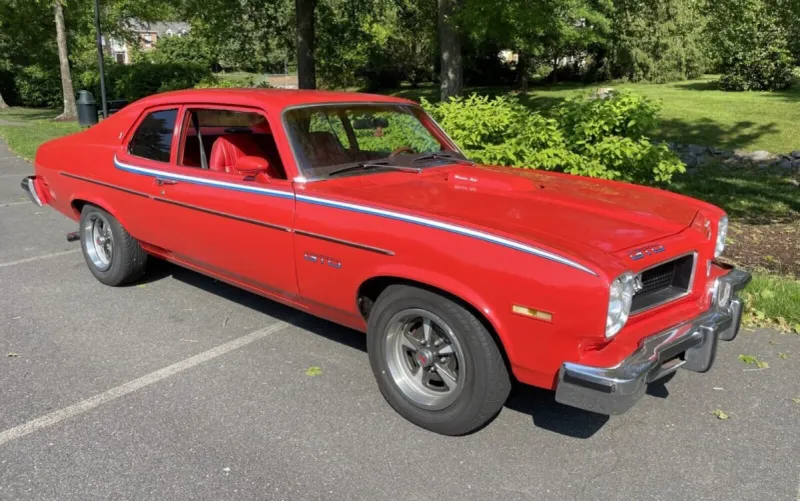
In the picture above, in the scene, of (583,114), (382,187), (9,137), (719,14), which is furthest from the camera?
(9,137)

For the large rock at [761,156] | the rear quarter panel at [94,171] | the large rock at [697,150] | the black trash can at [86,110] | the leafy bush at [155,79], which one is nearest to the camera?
the rear quarter panel at [94,171]

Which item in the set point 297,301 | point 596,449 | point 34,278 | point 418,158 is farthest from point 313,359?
point 34,278

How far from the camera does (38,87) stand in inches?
1198

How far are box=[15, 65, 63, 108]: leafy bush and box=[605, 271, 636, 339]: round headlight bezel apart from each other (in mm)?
33564

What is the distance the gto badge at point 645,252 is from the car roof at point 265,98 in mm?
2265

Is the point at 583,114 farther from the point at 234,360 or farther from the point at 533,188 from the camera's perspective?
the point at 234,360

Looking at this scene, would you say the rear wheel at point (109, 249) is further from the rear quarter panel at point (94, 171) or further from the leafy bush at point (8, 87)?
the leafy bush at point (8, 87)

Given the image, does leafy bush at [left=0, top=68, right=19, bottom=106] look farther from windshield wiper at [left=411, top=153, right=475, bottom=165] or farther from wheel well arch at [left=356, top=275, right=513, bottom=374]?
wheel well arch at [left=356, top=275, right=513, bottom=374]

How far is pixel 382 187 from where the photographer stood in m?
3.77

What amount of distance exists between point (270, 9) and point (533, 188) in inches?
622

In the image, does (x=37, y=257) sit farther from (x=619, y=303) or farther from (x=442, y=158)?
(x=619, y=303)

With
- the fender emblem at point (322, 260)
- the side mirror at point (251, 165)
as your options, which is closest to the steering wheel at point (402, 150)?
Answer: the side mirror at point (251, 165)

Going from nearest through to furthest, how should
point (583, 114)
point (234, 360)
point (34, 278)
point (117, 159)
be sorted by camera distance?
1. point (234, 360)
2. point (117, 159)
3. point (34, 278)
4. point (583, 114)

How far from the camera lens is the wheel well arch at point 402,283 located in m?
3.01
